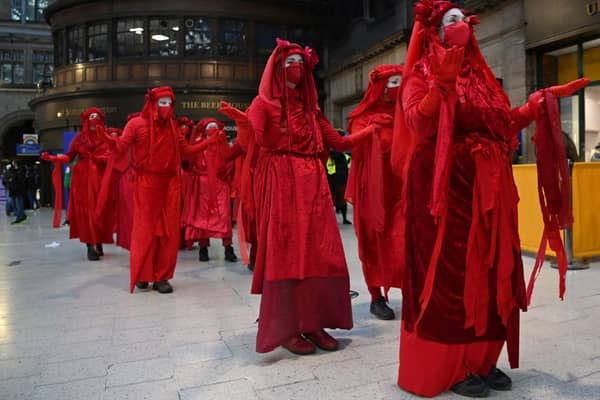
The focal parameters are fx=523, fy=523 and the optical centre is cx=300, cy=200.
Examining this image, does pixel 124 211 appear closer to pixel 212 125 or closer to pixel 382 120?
pixel 212 125

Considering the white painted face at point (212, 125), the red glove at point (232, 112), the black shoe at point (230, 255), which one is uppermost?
the white painted face at point (212, 125)

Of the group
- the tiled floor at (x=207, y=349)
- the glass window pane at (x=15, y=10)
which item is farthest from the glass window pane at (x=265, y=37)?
the glass window pane at (x=15, y=10)

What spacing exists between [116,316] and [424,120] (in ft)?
10.5

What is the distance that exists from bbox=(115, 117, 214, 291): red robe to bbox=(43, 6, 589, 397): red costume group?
0.01m

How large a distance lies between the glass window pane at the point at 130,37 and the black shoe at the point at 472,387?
60.5 feet

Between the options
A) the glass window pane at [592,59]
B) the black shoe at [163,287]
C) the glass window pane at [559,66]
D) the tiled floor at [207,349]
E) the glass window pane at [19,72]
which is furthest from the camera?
the glass window pane at [19,72]

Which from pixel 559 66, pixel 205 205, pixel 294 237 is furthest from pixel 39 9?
pixel 294 237

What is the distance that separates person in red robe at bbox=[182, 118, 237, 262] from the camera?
732cm

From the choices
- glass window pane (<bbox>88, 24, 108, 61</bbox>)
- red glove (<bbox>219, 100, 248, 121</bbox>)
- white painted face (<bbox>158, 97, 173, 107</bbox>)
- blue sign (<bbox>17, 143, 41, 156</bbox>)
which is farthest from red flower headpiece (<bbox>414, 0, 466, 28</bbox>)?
blue sign (<bbox>17, 143, 41, 156</bbox>)

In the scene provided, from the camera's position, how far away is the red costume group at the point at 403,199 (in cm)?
249

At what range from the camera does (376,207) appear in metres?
3.91

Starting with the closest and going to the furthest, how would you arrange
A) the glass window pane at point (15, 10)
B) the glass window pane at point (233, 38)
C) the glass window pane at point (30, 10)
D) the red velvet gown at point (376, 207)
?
the red velvet gown at point (376, 207) < the glass window pane at point (233, 38) < the glass window pane at point (15, 10) < the glass window pane at point (30, 10)

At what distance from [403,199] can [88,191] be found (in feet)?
20.2

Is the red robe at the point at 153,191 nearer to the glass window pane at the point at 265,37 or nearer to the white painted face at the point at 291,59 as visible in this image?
the white painted face at the point at 291,59
